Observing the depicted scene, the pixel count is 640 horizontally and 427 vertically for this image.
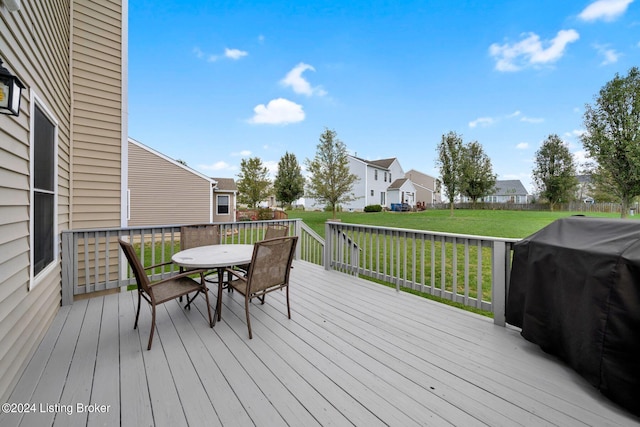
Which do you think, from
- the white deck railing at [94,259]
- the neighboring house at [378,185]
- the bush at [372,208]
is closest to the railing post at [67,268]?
the white deck railing at [94,259]

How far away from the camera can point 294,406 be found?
5.24 feet

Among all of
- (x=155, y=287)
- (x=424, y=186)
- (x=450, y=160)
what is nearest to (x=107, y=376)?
(x=155, y=287)

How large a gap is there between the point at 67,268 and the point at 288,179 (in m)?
21.6

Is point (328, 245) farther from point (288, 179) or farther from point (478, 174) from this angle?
point (478, 174)

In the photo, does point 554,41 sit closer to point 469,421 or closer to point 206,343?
point 469,421

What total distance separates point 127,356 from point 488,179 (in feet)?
96.0

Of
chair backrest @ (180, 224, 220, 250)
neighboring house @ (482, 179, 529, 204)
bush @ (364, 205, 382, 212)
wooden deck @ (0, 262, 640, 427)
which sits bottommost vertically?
wooden deck @ (0, 262, 640, 427)

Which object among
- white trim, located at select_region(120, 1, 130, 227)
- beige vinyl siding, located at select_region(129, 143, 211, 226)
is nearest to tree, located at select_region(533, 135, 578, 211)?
beige vinyl siding, located at select_region(129, 143, 211, 226)

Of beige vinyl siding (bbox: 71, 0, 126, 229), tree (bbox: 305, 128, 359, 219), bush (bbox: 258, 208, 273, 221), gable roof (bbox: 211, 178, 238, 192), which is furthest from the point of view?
bush (bbox: 258, 208, 273, 221)

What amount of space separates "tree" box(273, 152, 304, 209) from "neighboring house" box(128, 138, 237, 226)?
10.8m

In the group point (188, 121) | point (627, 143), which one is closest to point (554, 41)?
point (627, 143)

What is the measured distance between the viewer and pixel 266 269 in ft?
8.98

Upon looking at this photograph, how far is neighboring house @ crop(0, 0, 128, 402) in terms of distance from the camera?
179 centimetres

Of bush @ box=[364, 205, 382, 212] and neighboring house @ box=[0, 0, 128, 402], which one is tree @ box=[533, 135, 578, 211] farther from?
neighboring house @ box=[0, 0, 128, 402]
